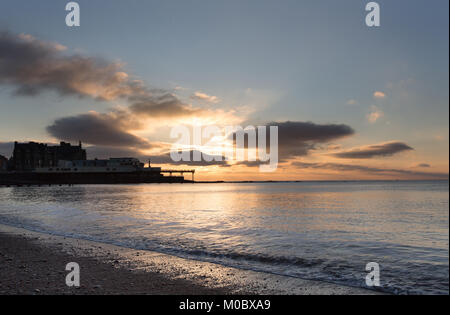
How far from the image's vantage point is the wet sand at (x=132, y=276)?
8266mm

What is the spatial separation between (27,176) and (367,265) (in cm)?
19442

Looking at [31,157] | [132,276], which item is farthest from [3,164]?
[132,276]

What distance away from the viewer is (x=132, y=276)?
941 centimetres

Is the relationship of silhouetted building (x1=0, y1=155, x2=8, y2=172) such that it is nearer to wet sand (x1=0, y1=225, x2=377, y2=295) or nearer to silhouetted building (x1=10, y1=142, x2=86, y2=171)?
silhouetted building (x1=10, y1=142, x2=86, y2=171)

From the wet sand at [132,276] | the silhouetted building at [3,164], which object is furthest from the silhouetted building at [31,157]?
the wet sand at [132,276]

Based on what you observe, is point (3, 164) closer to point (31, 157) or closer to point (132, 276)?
point (31, 157)

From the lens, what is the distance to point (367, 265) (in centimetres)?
1214
